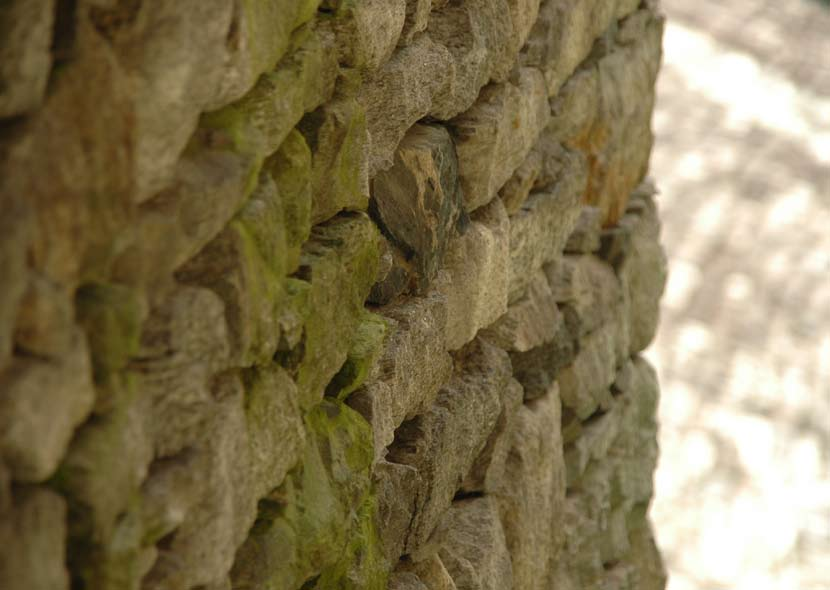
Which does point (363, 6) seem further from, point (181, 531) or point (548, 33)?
point (548, 33)

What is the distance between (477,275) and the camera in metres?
2.26

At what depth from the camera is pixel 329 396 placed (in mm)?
1726

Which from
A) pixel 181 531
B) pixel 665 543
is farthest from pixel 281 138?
pixel 665 543

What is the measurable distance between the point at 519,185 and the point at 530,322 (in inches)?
10.2

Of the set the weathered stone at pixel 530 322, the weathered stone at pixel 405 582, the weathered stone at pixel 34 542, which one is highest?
the weathered stone at pixel 530 322

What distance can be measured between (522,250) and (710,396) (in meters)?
4.49

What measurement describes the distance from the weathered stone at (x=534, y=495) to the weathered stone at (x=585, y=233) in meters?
0.41

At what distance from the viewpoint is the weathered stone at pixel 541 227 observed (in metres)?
2.50

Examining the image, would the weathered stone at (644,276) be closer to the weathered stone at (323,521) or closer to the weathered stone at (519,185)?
the weathered stone at (519,185)

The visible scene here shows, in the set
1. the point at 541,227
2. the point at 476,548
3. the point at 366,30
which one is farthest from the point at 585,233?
the point at 366,30

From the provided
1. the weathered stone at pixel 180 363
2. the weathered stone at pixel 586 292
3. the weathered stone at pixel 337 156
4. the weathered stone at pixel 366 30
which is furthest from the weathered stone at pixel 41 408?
the weathered stone at pixel 586 292

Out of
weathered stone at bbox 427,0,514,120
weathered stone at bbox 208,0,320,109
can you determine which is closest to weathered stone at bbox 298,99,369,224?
weathered stone at bbox 208,0,320,109

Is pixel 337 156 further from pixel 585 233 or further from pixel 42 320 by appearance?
pixel 585 233

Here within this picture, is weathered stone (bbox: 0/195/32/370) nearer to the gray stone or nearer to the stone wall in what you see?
the stone wall
